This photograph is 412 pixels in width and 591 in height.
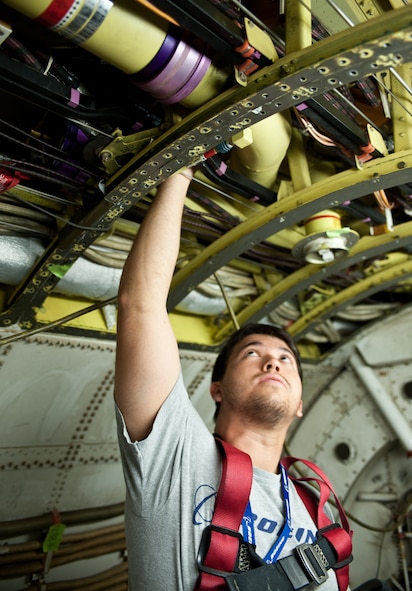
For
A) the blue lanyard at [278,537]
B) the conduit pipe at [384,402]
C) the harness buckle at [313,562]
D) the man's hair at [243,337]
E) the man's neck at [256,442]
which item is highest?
the conduit pipe at [384,402]

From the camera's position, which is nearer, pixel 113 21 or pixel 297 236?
pixel 113 21

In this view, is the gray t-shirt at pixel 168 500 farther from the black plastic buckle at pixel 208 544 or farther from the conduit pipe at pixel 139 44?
the conduit pipe at pixel 139 44

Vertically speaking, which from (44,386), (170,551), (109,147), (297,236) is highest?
(297,236)

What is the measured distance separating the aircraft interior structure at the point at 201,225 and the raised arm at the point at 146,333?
0.33 metres

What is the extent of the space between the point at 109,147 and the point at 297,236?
136 centimetres

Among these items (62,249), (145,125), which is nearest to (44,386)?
(62,249)

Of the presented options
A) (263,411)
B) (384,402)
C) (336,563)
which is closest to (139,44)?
(263,411)

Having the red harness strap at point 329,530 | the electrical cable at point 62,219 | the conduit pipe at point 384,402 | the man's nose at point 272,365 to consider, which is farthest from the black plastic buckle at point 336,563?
the conduit pipe at point 384,402

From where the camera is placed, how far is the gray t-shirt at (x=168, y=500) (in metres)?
1.31

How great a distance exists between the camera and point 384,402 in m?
3.62

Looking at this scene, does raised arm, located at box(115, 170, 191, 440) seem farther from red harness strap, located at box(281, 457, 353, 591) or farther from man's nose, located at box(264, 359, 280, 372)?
red harness strap, located at box(281, 457, 353, 591)

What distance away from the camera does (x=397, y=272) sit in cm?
311

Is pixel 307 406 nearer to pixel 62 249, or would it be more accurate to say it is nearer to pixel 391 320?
pixel 391 320

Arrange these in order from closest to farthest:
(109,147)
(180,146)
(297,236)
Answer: (180,146), (109,147), (297,236)
